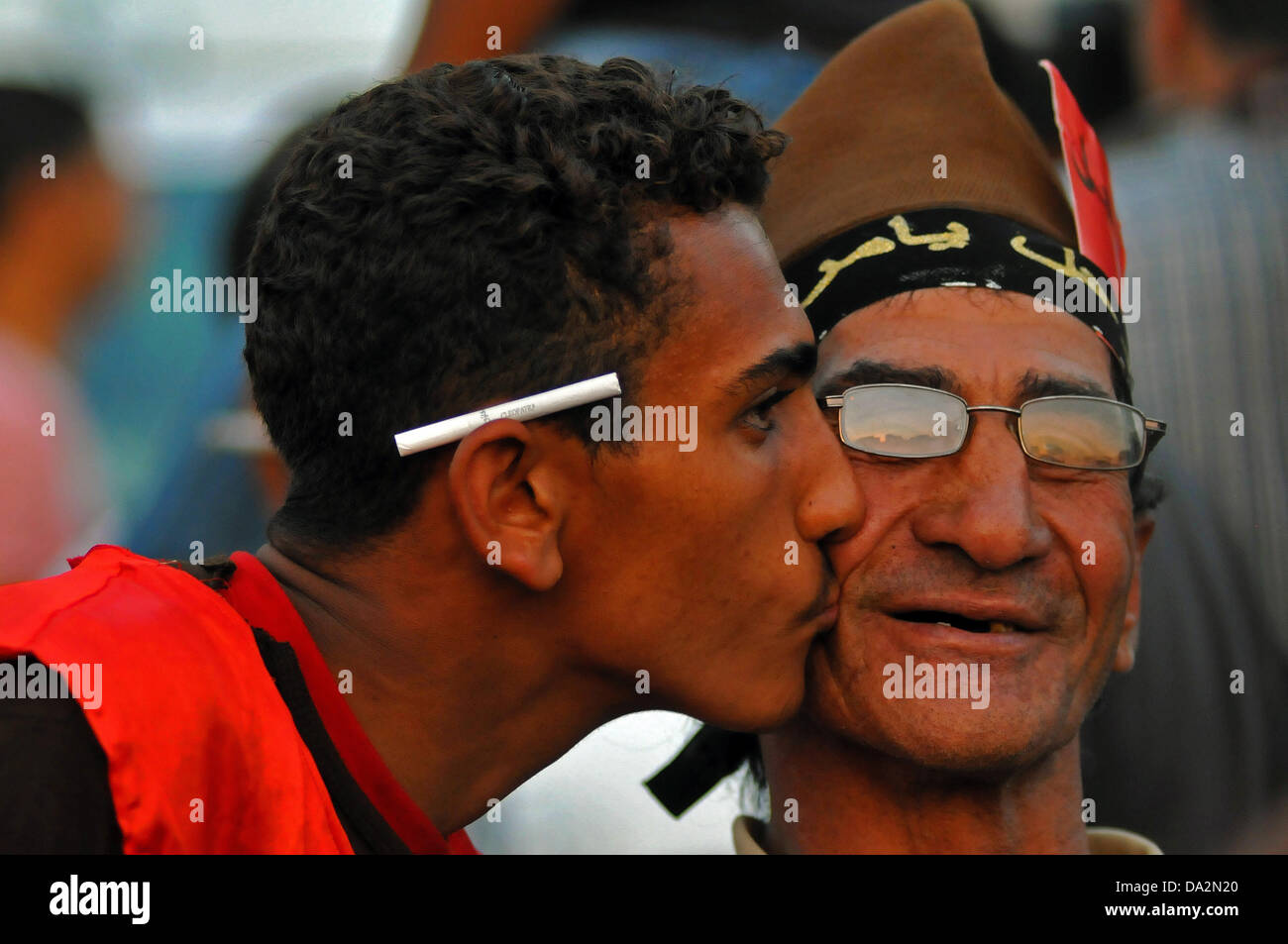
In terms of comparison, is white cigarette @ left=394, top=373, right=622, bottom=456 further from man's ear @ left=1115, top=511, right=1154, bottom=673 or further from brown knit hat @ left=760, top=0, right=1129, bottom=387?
man's ear @ left=1115, top=511, right=1154, bottom=673

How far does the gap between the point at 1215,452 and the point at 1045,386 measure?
2.10m

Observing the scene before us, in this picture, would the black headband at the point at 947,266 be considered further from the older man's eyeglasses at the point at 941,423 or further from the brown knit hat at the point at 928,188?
the older man's eyeglasses at the point at 941,423

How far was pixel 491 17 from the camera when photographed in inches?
162

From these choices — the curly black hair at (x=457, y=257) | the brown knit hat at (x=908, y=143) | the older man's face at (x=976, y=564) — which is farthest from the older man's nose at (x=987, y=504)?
the curly black hair at (x=457, y=257)

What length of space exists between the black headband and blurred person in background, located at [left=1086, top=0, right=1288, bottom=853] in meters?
1.75

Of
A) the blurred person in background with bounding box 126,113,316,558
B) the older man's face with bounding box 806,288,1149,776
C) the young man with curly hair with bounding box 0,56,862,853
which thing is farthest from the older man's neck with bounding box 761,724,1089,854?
the blurred person in background with bounding box 126,113,316,558

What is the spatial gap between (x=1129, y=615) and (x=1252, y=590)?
1.81 metres

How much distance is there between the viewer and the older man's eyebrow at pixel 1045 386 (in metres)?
2.36

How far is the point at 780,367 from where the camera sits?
6.68 feet

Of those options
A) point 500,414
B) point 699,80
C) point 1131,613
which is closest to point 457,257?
point 500,414

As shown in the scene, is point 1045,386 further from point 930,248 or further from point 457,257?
point 457,257

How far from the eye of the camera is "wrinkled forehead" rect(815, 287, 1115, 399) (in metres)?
2.37

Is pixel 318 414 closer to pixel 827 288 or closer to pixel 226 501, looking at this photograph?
pixel 827 288
